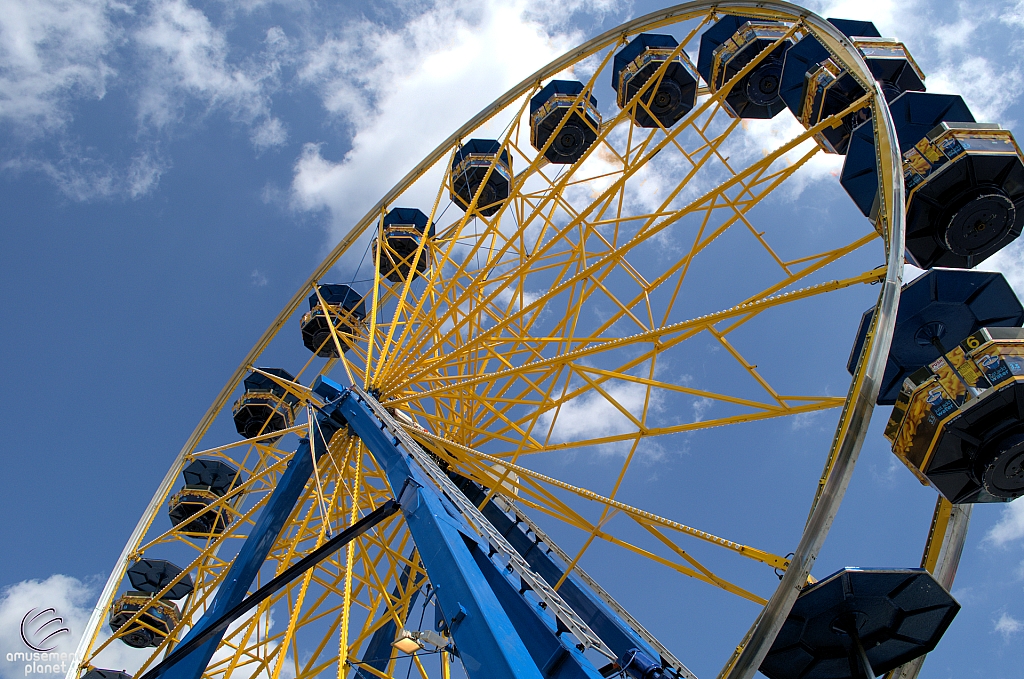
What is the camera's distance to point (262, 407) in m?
19.6

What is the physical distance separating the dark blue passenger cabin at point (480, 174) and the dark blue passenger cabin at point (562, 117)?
1.15m

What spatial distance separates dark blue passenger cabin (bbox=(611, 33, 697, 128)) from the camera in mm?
14852

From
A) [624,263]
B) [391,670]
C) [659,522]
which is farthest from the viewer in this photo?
[624,263]

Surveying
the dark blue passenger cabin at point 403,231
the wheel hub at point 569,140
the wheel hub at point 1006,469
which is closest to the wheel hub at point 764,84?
the wheel hub at point 569,140

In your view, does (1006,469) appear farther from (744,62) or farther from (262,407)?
(262,407)

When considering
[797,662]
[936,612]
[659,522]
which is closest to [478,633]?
[659,522]

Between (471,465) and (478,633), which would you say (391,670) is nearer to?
(471,465)

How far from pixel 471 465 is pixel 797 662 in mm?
5735

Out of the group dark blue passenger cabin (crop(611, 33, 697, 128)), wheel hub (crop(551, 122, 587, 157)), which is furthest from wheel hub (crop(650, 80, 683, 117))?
wheel hub (crop(551, 122, 587, 157))

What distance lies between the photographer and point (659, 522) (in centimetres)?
787

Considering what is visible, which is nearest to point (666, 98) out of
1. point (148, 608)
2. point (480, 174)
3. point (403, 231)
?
point (480, 174)

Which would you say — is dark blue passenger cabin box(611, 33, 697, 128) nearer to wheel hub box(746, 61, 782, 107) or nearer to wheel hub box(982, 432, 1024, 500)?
wheel hub box(746, 61, 782, 107)

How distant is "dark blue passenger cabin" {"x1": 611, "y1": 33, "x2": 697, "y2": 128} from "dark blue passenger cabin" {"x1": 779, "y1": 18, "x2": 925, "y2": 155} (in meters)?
3.74

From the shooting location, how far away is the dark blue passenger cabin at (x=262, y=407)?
64.3 ft
